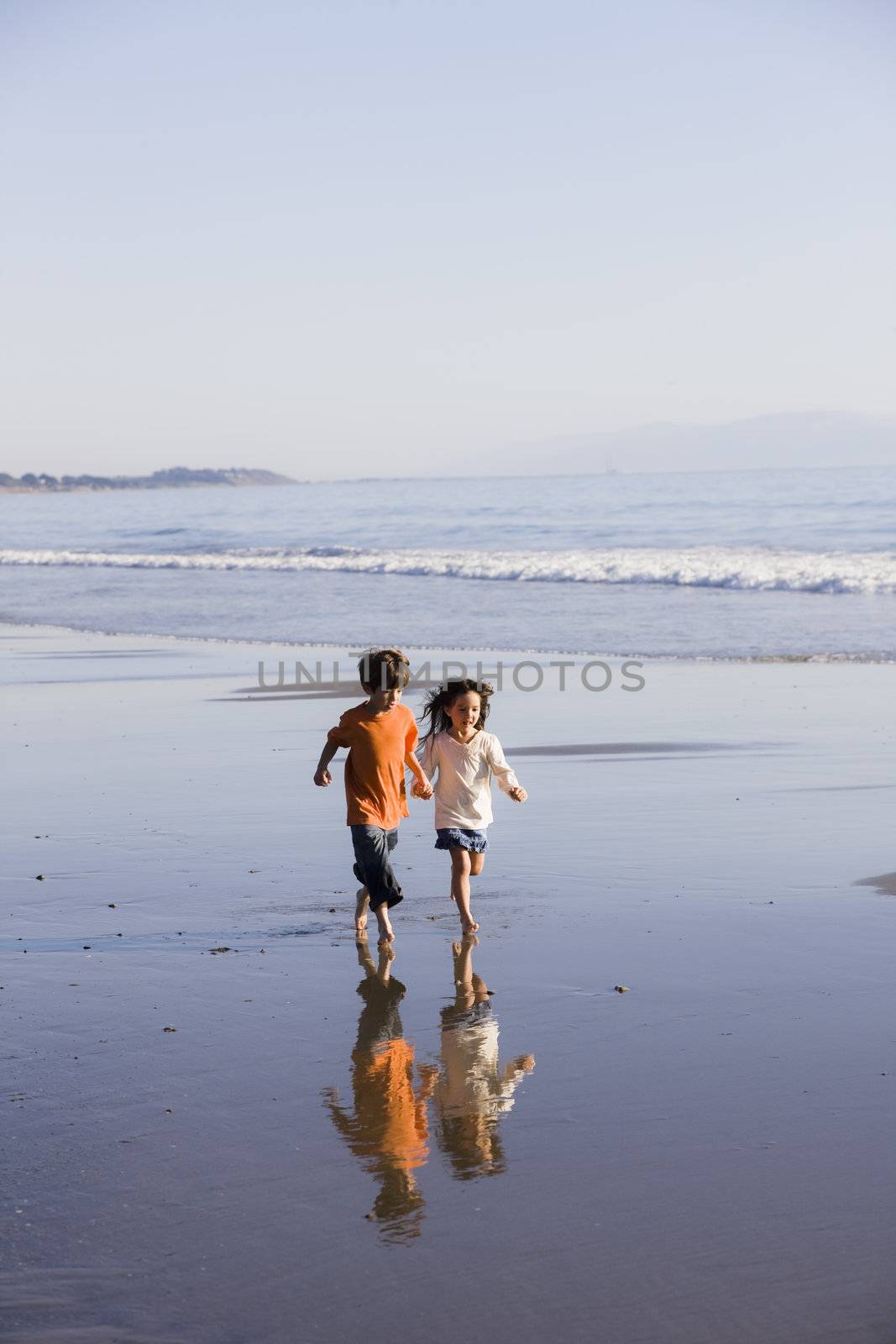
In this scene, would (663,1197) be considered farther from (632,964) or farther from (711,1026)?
(632,964)

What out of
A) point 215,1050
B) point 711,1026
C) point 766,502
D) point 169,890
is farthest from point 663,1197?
point 766,502

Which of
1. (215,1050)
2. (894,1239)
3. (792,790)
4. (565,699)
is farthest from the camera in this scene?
(565,699)

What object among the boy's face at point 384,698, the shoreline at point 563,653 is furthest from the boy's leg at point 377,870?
the shoreline at point 563,653

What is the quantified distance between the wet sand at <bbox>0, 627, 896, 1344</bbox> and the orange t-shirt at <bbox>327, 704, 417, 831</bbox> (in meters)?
0.48

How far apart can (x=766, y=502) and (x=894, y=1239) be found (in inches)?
2529

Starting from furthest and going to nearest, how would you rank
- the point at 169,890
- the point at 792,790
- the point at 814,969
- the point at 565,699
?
the point at 565,699 → the point at 792,790 → the point at 169,890 → the point at 814,969

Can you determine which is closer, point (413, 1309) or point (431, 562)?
point (413, 1309)

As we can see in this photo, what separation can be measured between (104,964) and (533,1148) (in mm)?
2359

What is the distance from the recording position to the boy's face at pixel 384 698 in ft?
21.6

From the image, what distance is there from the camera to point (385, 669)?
21.3 feet

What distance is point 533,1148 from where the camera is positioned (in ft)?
12.9

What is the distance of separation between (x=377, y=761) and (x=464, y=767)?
0.45 metres

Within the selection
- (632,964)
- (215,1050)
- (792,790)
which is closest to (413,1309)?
(215,1050)

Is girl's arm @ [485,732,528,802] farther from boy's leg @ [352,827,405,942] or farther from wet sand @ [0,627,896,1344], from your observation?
boy's leg @ [352,827,405,942]
